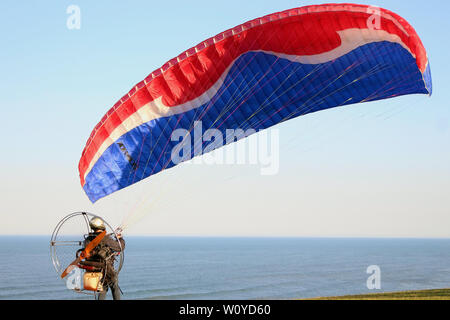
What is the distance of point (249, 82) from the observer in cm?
1085

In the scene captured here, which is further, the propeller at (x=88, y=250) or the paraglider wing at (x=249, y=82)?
the paraglider wing at (x=249, y=82)

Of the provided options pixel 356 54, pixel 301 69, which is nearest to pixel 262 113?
pixel 301 69

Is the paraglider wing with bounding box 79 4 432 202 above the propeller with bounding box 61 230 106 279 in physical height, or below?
above

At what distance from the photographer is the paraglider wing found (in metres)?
9.98

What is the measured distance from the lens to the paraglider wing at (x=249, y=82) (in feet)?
32.8

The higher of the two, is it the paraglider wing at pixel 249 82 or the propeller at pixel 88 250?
the paraglider wing at pixel 249 82

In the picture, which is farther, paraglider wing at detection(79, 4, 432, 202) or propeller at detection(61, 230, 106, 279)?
paraglider wing at detection(79, 4, 432, 202)

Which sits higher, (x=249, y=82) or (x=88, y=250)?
(x=249, y=82)

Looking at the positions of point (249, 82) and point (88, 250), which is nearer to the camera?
point (88, 250)

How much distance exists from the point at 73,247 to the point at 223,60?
4707 mm
